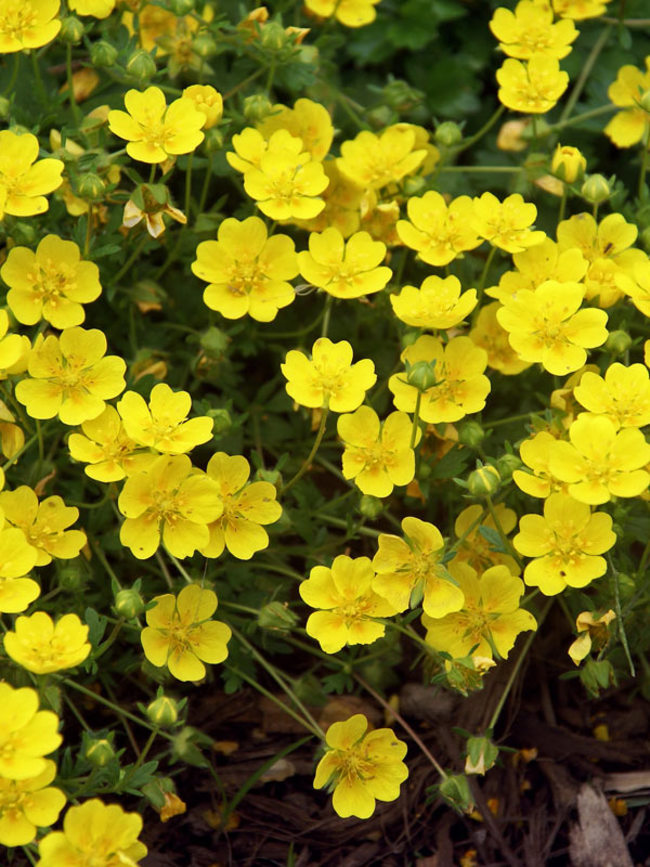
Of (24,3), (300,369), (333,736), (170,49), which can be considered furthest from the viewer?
(170,49)

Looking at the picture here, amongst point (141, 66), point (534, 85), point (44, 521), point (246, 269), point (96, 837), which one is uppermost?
point (141, 66)

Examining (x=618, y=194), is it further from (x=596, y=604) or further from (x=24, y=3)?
(x=24, y=3)

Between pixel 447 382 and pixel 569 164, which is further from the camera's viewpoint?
pixel 569 164

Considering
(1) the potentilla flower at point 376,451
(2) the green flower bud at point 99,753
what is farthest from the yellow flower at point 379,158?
(2) the green flower bud at point 99,753

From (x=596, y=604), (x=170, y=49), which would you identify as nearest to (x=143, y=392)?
(x=170, y=49)

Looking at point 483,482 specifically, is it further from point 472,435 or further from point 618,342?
point 618,342

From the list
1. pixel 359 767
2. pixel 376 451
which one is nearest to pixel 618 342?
pixel 376 451
